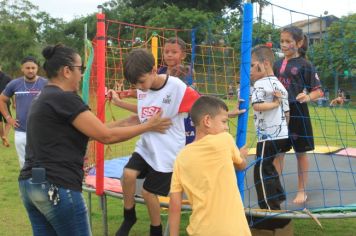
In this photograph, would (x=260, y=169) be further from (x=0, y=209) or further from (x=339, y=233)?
(x=0, y=209)

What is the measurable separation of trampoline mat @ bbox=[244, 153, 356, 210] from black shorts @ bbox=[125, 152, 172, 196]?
2.78 ft

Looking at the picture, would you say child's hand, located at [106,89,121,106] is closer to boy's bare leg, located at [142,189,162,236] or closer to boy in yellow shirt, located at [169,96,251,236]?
boy's bare leg, located at [142,189,162,236]

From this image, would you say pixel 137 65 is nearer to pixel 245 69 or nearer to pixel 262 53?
pixel 245 69

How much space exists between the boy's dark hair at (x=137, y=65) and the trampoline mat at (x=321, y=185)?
1.59 m

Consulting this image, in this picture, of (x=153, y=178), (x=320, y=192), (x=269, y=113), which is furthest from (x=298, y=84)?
(x=153, y=178)

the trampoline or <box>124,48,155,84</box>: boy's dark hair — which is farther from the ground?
<box>124,48,155,84</box>: boy's dark hair

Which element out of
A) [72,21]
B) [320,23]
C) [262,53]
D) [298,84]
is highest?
[72,21]

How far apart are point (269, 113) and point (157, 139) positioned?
1.09 meters

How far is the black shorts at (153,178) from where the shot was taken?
400 cm

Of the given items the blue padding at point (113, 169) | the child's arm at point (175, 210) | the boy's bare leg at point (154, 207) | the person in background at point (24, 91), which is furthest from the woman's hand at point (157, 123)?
the person in background at point (24, 91)

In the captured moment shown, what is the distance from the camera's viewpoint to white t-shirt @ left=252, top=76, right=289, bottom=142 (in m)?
4.33

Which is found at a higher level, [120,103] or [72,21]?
[72,21]

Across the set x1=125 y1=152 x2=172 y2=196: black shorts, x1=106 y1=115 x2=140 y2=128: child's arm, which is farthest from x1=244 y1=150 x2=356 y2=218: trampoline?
x1=106 y1=115 x2=140 y2=128: child's arm

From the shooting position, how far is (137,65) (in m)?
3.61
